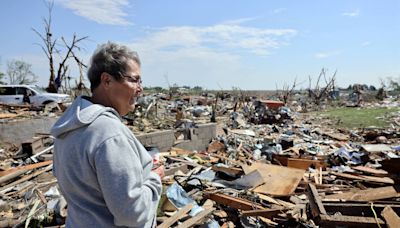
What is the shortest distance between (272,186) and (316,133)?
28.1 feet

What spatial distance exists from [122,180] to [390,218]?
3.31 m

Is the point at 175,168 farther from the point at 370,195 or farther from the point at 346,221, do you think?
the point at 346,221

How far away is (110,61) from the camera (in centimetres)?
152

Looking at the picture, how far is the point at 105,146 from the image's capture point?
4.34 feet

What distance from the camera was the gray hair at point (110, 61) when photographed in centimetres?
152

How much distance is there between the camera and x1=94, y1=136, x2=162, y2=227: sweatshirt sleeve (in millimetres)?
1316

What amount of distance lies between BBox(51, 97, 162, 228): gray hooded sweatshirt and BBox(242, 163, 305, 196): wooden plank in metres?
4.18

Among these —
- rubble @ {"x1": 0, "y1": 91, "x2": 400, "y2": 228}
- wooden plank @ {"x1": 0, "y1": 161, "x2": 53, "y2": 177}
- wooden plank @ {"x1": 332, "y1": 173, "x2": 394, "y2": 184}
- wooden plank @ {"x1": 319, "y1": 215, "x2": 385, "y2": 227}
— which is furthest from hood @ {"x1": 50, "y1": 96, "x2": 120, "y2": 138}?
wooden plank @ {"x1": 0, "y1": 161, "x2": 53, "y2": 177}

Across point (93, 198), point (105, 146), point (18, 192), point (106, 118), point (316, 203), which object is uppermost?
point (106, 118)

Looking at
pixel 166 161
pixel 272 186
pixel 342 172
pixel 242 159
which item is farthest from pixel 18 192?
pixel 342 172

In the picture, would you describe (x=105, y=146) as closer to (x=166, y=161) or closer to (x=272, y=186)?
(x=272, y=186)

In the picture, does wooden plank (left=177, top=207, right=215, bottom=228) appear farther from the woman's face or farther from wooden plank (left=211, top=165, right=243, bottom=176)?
the woman's face

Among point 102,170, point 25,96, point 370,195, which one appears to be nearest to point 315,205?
point 370,195

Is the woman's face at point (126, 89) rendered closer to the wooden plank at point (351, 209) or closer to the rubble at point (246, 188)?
the rubble at point (246, 188)
